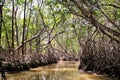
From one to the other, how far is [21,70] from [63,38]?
2262cm

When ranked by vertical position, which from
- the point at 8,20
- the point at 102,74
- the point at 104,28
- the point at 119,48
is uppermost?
the point at 8,20

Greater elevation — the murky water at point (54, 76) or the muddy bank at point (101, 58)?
the muddy bank at point (101, 58)

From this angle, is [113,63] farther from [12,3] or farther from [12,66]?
[12,3]

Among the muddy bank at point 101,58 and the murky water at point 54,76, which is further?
the murky water at point 54,76

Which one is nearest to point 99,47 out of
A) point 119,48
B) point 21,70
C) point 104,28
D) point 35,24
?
point 119,48

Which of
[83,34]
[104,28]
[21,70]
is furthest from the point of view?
[83,34]

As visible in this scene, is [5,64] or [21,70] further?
[21,70]

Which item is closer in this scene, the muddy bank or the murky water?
the muddy bank

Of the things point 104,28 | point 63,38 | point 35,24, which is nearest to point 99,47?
point 104,28

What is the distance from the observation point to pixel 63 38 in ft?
122

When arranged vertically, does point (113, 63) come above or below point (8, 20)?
below

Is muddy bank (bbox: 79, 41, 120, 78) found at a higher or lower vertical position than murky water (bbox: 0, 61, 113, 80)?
higher

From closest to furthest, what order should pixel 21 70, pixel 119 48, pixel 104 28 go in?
pixel 104 28 → pixel 119 48 → pixel 21 70

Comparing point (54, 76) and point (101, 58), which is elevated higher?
point (101, 58)
